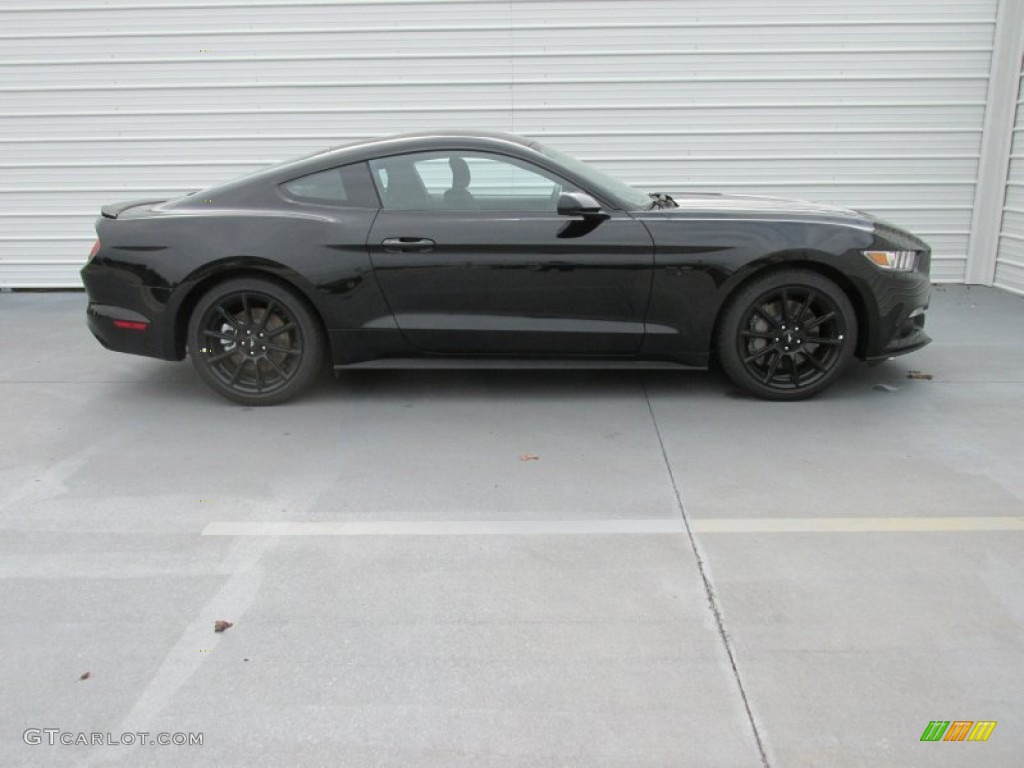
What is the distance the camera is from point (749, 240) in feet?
16.0

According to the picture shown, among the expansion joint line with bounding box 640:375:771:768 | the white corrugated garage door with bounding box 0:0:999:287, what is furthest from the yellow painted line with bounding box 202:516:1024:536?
the white corrugated garage door with bounding box 0:0:999:287

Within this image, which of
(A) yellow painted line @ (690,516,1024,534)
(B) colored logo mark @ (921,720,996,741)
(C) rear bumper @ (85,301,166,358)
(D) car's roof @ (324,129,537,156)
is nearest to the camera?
(B) colored logo mark @ (921,720,996,741)

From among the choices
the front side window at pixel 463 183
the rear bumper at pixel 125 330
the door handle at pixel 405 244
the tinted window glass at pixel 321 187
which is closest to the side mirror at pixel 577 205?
the front side window at pixel 463 183

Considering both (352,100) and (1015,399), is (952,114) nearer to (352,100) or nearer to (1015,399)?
(1015,399)

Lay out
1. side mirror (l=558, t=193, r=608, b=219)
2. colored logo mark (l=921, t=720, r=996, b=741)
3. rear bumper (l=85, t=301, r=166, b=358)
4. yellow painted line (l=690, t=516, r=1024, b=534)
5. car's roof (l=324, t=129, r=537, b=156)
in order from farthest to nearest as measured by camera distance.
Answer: rear bumper (l=85, t=301, r=166, b=358) → car's roof (l=324, t=129, r=537, b=156) → side mirror (l=558, t=193, r=608, b=219) → yellow painted line (l=690, t=516, r=1024, b=534) → colored logo mark (l=921, t=720, r=996, b=741)

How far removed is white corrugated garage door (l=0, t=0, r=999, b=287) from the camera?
8016 mm

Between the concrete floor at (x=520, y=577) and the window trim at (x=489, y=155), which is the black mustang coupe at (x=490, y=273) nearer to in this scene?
the window trim at (x=489, y=155)

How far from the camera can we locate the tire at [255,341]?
16.6ft

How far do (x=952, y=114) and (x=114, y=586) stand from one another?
8092mm

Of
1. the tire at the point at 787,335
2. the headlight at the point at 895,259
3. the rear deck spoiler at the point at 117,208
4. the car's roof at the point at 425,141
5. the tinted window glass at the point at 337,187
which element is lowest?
the tire at the point at 787,335

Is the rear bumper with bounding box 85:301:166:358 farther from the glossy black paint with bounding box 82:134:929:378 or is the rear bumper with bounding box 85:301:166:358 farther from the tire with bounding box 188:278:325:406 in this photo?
the tire with bounding box 188:278:325:406

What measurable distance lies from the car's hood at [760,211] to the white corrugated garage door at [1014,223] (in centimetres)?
378

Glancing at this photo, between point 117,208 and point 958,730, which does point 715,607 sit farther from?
point 117,208
